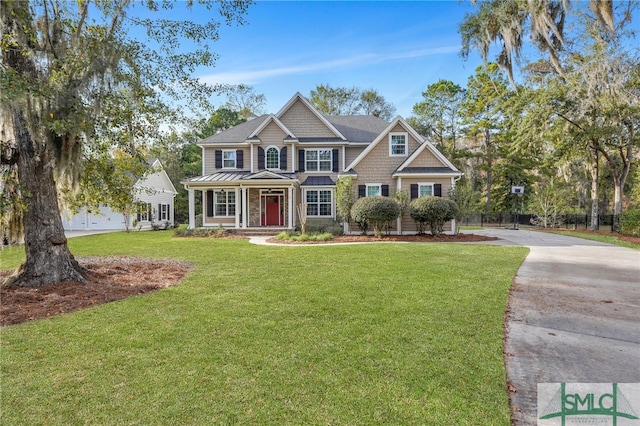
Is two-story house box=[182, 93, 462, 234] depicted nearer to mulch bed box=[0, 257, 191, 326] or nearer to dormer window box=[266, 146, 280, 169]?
dormer window box=[266, 146, 280, 169]

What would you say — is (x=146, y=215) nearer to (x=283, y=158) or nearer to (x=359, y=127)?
(x=283, y=158)

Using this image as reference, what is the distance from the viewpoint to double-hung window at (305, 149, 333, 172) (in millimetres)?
19438

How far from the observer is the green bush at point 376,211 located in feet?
48.5

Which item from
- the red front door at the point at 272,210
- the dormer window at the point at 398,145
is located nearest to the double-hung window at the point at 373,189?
the dormer window at the point at 398,145

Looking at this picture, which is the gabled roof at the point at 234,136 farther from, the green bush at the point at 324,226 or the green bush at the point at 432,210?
the green bush at the point at 432,210

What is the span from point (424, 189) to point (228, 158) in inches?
455

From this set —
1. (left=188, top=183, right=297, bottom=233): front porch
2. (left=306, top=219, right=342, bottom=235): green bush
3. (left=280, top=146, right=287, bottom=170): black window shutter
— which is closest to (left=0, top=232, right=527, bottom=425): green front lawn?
(left=306, top=219, right=342, bottom=235): green bush

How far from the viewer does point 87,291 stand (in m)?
5.66

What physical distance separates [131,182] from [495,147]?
31155 mm

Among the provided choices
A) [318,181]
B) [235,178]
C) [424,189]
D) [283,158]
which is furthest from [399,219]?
[235,178]

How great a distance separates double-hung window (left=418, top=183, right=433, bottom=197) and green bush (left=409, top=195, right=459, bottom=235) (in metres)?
1.13

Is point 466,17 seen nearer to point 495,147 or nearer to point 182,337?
point 182,337

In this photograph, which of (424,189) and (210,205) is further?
(210,205)

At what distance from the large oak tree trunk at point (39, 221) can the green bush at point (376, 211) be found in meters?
11.1
